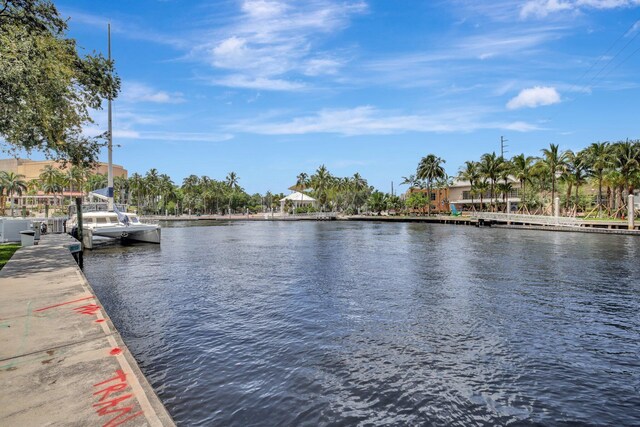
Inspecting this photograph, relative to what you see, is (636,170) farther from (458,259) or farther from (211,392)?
(211,392)

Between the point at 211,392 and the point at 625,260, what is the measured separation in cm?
3040

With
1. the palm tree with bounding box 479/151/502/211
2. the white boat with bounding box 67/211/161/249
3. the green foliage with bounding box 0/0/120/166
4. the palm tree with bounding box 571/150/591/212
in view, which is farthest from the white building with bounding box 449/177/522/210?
the green foliage with bounding box 0/0/120/166

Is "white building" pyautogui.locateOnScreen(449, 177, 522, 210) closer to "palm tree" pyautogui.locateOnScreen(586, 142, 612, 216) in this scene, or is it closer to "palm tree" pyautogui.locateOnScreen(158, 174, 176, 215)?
"palm tree" pyautogui.locateOnScreen(586, 142, 612, 216)

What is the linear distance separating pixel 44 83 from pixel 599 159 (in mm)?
76318

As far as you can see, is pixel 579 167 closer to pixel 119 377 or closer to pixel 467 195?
pixel 467 195

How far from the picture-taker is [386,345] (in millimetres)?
10773

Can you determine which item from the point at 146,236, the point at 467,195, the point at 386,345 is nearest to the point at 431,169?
the point at 467,195

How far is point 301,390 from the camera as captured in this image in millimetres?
8188

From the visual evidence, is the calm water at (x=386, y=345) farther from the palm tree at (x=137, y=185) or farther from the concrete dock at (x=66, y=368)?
the palm tree at (x=137, y=185)

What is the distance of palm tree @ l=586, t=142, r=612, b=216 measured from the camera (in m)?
66.1

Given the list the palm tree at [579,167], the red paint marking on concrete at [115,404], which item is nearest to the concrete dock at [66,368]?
the red paint marking on concrete at [115,404]

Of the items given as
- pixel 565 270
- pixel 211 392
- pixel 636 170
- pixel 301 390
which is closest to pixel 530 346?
pixel 301 390

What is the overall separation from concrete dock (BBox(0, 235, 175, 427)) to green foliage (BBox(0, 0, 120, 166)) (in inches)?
383

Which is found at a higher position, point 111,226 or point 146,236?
point 111,226
